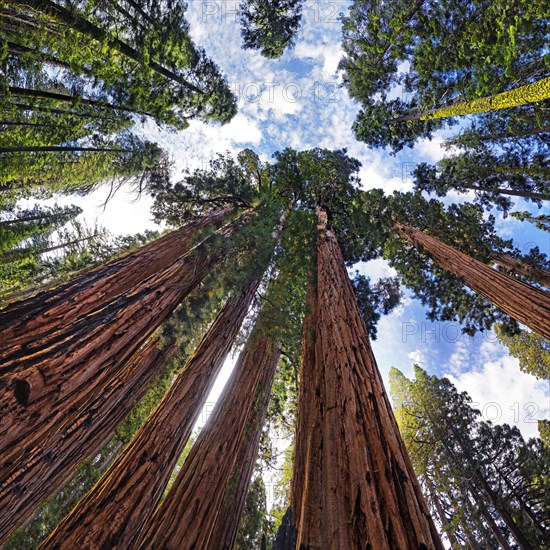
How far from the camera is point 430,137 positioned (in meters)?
10.1

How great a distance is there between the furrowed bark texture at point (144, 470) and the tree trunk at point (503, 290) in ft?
17.8

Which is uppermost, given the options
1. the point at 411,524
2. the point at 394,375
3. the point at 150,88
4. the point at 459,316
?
the point at 394,375

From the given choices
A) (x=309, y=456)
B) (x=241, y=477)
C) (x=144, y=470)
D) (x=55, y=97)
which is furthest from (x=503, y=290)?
(x=55, y=97)

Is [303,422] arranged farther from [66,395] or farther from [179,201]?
[179,201]

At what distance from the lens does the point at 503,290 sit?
221 inches

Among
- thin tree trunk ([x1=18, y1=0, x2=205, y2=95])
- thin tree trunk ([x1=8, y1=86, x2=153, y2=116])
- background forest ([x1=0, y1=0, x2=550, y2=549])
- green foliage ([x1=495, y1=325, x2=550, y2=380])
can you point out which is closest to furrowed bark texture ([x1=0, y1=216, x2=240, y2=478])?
background forest ([x1=0, y1=0, x2=550, y2=549])

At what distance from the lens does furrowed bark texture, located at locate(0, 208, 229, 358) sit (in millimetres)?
2479

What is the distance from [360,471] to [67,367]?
8.02ft

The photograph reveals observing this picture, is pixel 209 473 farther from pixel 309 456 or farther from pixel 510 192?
pixel 510 192

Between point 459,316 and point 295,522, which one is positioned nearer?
point 295,522

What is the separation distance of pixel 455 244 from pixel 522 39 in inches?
196

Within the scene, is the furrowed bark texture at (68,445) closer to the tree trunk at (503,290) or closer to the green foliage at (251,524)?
the green foliage at (251,524)

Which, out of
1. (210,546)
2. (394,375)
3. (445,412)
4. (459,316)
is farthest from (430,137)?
(394,375)

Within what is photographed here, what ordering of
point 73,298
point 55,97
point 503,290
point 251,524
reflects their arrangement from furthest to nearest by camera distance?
point 55,97 < point 503,290 < point 251,524 < point 73,298
